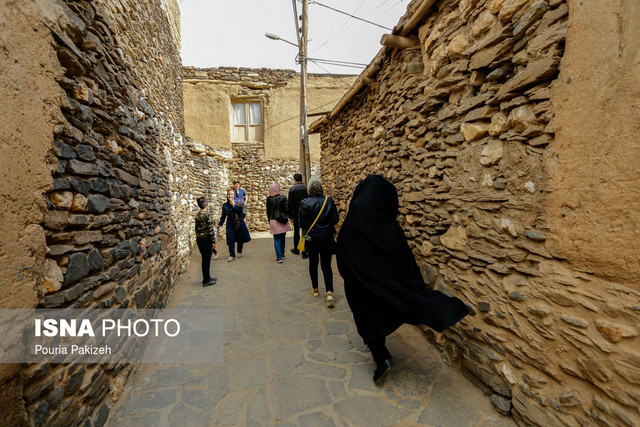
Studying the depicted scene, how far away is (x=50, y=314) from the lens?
1542 millimetres

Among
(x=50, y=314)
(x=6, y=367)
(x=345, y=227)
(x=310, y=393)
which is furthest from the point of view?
(x=345, y=227)

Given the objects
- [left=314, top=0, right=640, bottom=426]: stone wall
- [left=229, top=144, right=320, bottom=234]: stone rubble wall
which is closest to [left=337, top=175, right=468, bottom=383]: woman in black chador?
[left=314, top=0, right=640, bottom=426]: stone wall

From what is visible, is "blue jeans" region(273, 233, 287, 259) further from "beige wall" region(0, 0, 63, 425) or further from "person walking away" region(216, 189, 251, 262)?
"beige wall" region(0, 0, 63, 425)

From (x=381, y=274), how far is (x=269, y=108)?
12009mm

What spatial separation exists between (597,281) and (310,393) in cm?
203

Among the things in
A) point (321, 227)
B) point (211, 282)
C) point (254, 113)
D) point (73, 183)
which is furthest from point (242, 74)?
point (73, 183)

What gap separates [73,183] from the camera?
1797 millimetres

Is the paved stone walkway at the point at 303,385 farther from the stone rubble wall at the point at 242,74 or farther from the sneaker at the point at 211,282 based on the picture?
the stone rubble wall at the point at 242,74

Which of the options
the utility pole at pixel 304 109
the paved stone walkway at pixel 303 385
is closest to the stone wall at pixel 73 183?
the paved stone walkway at pixel 303 385

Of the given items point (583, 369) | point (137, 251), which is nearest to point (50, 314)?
point (137, 251)

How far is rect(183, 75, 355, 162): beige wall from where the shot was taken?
12148 millimetres

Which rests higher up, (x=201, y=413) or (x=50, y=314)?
(x=50, y=314)

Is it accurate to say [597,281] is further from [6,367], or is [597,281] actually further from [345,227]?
[6,367]

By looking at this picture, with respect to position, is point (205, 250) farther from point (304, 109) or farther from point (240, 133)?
point (240, 133)
